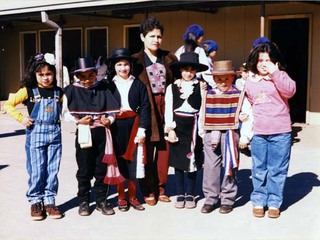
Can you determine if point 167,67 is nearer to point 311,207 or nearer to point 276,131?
point 276,131

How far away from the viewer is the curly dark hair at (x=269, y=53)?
15.1 ft

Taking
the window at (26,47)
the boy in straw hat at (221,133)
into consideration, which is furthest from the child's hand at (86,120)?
the window at (26,47)

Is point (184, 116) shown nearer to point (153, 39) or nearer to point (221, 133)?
point (221, 133)

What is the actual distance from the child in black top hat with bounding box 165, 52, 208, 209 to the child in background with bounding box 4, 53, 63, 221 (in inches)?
41.3

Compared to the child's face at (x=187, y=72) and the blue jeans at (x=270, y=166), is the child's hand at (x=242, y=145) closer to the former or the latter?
the blue jeans at (x=270, y=166)

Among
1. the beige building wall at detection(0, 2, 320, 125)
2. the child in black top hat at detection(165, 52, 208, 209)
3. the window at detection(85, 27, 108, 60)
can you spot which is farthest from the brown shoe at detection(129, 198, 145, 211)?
the window at detection(85, 27, 108, 60)

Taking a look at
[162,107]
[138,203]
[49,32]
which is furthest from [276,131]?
[49,32]

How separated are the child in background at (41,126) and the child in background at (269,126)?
1.76m

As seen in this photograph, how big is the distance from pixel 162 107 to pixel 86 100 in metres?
0.82

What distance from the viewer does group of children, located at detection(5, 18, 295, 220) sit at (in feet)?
15.2

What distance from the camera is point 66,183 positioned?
603cm

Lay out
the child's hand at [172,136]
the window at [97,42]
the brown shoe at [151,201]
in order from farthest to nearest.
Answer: the window at [97,42], the brown shoe at [151,201], the child's hand at [172,136]

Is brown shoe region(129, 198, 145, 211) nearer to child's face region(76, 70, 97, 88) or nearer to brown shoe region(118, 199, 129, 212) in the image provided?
brown shoe region(118, 199, 129, 212)

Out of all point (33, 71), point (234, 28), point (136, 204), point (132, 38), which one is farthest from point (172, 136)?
point (132, 38)
